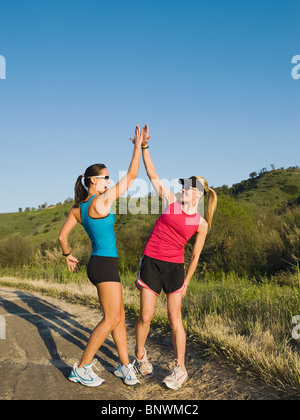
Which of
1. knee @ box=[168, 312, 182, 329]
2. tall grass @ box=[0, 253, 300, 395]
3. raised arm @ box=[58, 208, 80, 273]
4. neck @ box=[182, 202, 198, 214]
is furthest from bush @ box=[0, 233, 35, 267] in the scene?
neck @ box=[182, 202, 198, 214]

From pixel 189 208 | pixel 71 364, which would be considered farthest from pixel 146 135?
pixel 71 364

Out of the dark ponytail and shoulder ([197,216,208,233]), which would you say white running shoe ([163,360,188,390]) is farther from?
the dark ponytail

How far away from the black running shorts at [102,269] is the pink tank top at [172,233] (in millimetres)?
501

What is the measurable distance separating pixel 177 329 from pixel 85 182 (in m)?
1.93

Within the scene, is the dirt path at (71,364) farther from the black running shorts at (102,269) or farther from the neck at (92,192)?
the neck at (92,192)

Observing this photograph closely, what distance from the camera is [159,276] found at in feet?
14.4

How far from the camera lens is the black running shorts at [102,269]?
409cm

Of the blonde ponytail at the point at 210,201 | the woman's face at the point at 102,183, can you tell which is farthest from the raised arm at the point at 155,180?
the woman's face at the point at 102,183

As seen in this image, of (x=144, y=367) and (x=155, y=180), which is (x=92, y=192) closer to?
(x=155, y=180)

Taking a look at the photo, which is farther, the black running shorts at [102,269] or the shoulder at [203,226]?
the shoulder at [203,226]

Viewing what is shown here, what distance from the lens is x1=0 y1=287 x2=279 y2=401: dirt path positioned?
3.87 meters

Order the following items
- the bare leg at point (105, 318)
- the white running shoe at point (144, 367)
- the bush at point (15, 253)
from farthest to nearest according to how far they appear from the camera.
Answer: the bush at point (15, 253) → the white running shoe at point (144, 367) → the bare leg at point (105, 318)

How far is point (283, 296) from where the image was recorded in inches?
261
